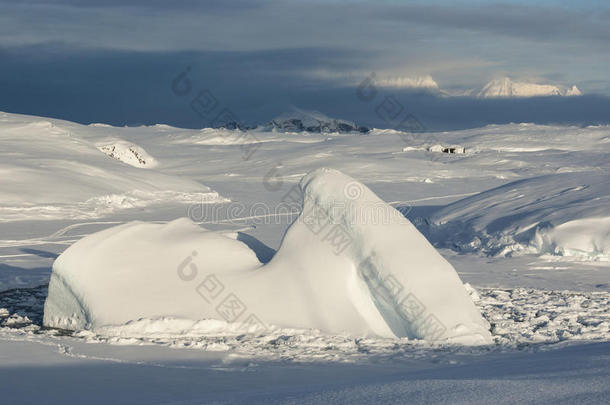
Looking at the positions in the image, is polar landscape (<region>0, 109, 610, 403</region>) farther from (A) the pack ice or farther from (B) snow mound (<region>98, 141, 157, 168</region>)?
(B) snow mound (<region>98, 141, 157, 168</region>)

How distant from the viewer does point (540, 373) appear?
466 cm

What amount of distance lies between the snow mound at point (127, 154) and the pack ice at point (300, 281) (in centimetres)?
2793

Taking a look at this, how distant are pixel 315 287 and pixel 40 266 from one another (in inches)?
228

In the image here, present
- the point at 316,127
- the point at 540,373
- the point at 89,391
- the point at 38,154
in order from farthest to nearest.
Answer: the point at 316,127, the point at 38,154, the point at 89,391, the point at 540,373

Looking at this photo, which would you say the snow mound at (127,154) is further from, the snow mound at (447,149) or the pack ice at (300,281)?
Result: the pack ice at (300,281)

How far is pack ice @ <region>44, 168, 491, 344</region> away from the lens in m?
6.98

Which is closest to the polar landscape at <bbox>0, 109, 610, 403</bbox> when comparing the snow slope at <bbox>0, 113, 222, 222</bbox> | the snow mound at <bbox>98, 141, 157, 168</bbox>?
the snow slope at <bbox>0, 113, 222, 222</bbox>

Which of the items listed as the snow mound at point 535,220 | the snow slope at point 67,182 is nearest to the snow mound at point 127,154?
the snow slope at point 67,182

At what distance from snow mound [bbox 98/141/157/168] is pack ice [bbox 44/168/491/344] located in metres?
27.9

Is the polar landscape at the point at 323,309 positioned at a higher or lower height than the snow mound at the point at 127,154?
lower

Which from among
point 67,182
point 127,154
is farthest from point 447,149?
point 67,182

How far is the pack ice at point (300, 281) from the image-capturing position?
6980 mm

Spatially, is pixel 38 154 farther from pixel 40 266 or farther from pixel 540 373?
pixel 540 373

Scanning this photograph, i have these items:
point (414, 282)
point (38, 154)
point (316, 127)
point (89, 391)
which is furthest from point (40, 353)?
point (316, 127)
